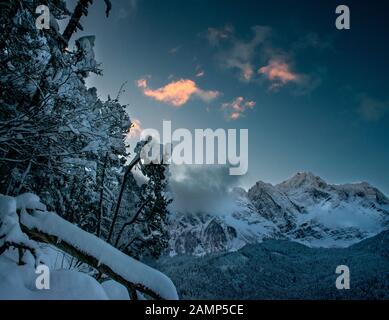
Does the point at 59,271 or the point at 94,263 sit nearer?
the point at 94,263

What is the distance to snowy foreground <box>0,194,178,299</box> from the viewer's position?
2.61m

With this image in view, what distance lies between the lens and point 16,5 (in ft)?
19.6

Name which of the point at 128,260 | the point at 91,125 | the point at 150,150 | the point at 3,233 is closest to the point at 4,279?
the point at 3,233

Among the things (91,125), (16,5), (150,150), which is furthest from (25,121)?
(150,150)

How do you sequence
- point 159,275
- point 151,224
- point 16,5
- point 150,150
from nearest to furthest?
point 159,275, point 16,5, point 150,150, point 151,224

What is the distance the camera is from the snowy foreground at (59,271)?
261 centimetres

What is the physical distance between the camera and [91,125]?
6.96 m

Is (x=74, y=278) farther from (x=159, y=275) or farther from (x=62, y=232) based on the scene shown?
(x=159, y=275)

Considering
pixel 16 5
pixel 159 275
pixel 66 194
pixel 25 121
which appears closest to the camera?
pixel 159 275

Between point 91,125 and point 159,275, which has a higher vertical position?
point 91,125

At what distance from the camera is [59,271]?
314 cm

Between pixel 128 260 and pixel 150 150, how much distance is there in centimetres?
923
